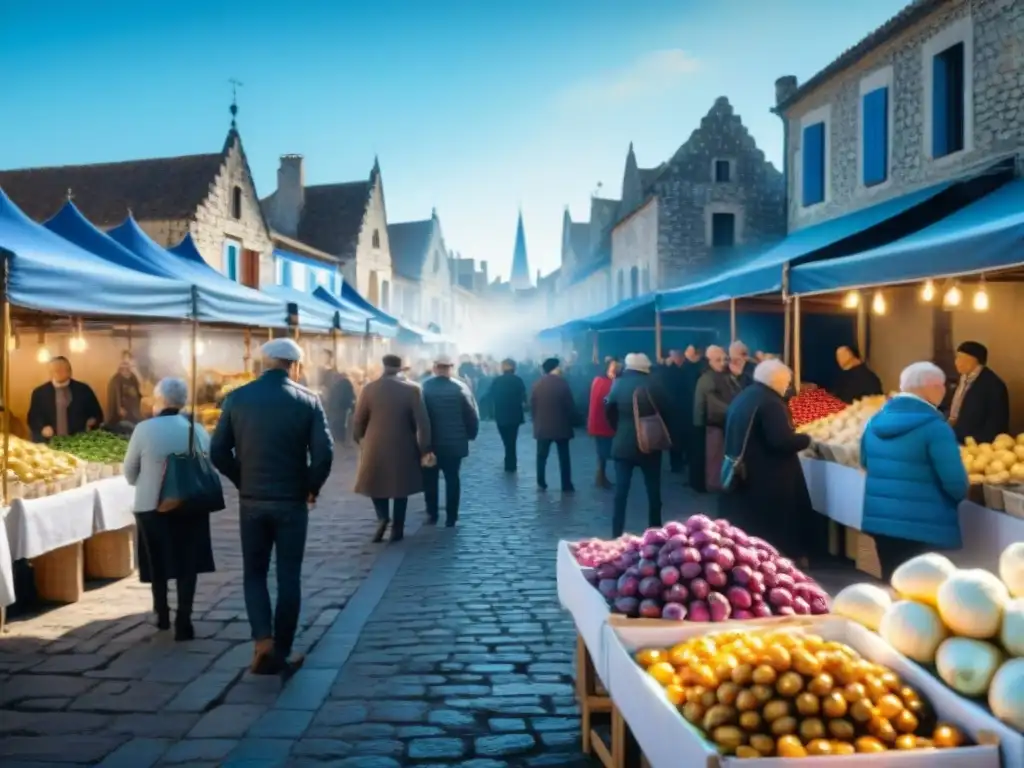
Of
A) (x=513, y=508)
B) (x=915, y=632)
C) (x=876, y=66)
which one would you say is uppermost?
(x=876, y=66)

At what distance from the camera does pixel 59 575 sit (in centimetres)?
708

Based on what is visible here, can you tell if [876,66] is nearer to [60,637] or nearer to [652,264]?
[652,264]

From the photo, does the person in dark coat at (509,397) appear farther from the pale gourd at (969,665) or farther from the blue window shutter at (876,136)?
the pale gourd at (969,665)

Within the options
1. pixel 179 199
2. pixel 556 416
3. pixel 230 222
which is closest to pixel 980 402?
pixel 556 416

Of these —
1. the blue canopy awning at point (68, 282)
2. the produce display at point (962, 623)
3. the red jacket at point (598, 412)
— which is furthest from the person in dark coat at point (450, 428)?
the produce display at point (962, 623)

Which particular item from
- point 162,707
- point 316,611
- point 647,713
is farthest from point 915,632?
point 316,611

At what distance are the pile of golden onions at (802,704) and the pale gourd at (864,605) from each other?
1.39ft

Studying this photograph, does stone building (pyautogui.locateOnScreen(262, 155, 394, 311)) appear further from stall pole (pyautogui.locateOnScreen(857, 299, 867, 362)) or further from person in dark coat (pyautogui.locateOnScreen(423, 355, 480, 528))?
person in dark coat (pyautogui.locateOnScreen(423, 355, 480, 528))

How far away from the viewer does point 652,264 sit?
2828cm

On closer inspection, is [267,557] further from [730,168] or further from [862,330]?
[730,168]

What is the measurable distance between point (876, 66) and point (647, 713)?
50.8 feet

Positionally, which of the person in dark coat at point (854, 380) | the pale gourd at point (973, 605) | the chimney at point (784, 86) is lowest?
the pale gourd at point (973, 605)

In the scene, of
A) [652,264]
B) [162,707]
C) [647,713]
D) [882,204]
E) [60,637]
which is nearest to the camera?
[647,713]

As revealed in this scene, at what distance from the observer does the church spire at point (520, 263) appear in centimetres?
13588
